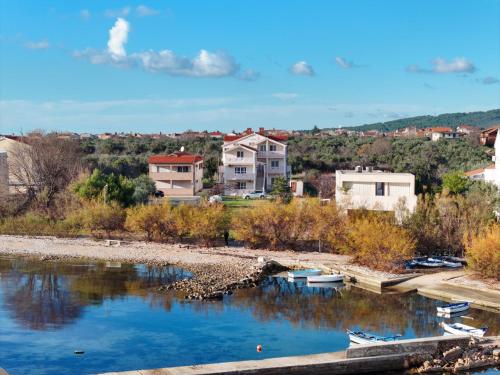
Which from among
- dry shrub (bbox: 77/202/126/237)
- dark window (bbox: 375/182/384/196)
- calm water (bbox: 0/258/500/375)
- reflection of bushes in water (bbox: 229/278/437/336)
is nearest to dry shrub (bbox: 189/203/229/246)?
dry shrub (bbox: 77/202/126/237)

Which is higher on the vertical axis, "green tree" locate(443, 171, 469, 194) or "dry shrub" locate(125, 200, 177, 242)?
"green tree" locate(443, 171, 469, 194)

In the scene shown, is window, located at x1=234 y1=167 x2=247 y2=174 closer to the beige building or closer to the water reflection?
the beige building

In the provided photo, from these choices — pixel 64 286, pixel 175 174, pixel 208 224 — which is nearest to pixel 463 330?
pixel 64 286

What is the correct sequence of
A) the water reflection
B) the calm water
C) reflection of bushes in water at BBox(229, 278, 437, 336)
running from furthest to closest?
reflection of bushes in water at BBox(229, 278, 437, 336)
the water reflection
the calm water

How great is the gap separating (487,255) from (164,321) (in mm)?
16323

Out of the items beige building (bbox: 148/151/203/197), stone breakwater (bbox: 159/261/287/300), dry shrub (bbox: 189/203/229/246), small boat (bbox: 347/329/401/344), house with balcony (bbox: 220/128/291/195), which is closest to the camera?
small boat (bbox: 347/329/401/344)

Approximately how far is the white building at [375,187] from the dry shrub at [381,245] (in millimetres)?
6868

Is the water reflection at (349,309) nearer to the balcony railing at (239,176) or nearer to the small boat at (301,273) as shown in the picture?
the small boat at (301,273)

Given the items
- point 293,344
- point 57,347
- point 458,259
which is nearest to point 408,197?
point 458,259

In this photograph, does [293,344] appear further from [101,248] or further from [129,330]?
[101,248]

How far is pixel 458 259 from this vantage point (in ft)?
122

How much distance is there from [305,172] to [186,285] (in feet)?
157

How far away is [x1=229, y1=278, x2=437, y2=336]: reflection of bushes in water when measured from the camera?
26.9m

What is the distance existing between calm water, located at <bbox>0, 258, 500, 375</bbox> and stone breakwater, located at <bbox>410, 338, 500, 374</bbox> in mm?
2793
